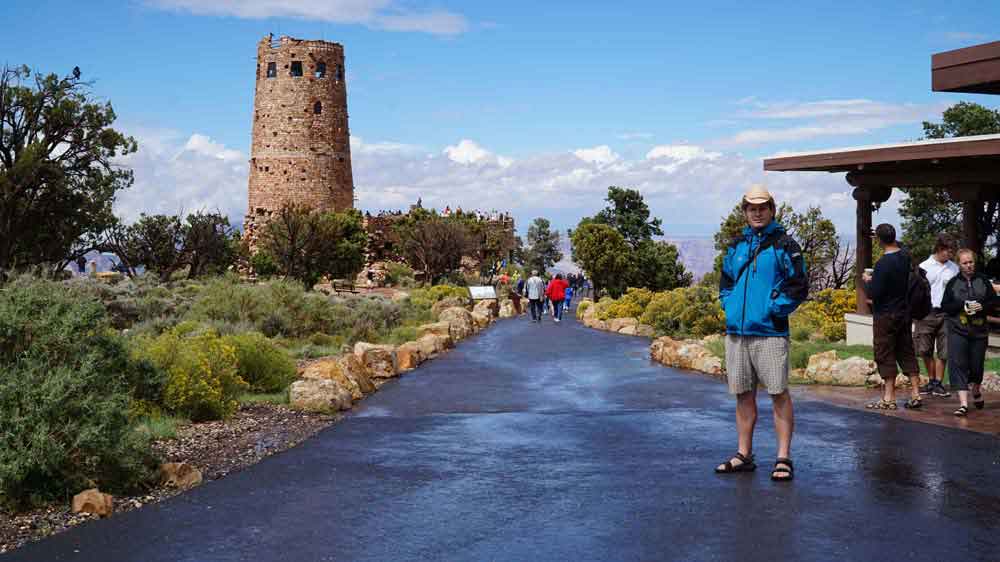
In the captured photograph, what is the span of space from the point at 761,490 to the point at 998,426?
3.77 meters

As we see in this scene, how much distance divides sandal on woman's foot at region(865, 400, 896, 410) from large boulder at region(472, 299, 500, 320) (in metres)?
21.4

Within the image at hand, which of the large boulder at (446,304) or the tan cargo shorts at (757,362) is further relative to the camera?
the large boulder at (446,304)

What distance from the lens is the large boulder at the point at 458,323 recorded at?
23530 millimetres

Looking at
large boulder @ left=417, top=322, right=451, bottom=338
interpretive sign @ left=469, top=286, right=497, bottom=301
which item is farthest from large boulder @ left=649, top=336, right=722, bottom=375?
interpretive sign @ left=469, top=286, right=497, bottom=301

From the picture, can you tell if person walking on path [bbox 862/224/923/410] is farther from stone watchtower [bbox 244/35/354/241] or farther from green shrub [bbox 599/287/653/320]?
stone watchtower [bbox 244/35/354/241]

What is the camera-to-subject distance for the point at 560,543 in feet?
18.7

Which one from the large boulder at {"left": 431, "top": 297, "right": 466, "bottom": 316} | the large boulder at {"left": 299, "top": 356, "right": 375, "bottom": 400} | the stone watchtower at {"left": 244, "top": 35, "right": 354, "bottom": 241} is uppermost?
the stone watchtower at {"left": 244, "top": 35, "right": 354, "bottom": 241}

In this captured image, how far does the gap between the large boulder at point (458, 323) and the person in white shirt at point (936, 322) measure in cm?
1238

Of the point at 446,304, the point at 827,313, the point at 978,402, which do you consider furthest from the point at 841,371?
the point at 446,304

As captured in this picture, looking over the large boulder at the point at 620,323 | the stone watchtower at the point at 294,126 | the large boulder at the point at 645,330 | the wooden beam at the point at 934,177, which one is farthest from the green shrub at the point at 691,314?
the stone watchtower at the point at 294,126

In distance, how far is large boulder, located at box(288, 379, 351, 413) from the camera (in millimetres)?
11109

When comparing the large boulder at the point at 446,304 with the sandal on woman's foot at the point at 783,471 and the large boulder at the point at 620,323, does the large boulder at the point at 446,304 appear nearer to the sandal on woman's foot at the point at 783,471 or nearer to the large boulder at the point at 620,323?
the large boulder at the point at 620,323

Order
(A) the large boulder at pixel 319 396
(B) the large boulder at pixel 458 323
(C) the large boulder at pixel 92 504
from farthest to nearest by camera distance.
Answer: (B) the large boulder at pixel 458 323 → (A) the large boulder at pixel 319 396 → (C) the large boulder at pixel 92 504

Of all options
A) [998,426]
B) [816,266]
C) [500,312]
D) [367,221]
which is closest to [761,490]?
[998,426]
